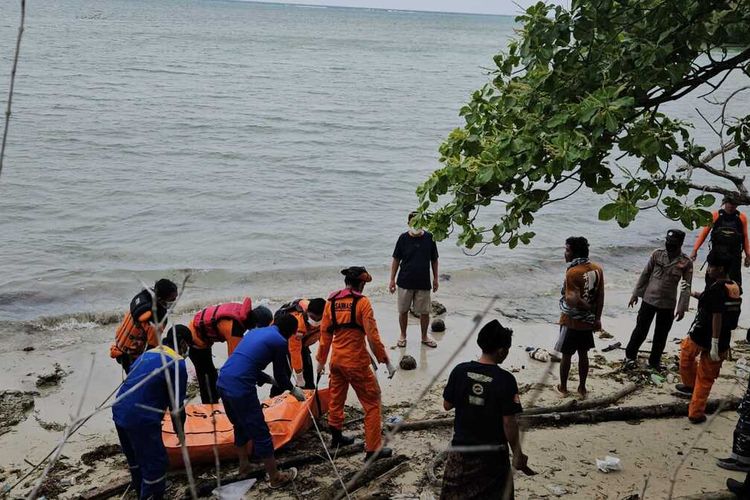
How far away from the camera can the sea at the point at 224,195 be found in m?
14.7

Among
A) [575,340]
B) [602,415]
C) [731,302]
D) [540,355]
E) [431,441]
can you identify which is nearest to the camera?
[731,302]

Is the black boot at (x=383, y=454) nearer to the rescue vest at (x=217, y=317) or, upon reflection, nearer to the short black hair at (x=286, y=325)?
the short black hair at (x=286, y=325)

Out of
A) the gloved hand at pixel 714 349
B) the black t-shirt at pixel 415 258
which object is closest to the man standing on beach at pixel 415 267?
the black t-shirt at pixel 415 258

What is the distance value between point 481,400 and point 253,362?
2214 mm

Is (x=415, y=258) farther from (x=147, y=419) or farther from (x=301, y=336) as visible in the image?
(x=147, y=419)

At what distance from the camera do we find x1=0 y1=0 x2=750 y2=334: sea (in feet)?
48.2

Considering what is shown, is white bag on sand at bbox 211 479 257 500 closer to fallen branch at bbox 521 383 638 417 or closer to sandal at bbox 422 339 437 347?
fallen branch at bbox 521 383 638 417

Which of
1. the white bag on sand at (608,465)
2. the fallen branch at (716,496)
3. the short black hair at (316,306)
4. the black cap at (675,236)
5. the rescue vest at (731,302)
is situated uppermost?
the black cap at (675,236)

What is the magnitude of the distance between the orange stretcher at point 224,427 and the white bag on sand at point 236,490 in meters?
0.37

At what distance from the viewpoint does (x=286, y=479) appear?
6.52 metres

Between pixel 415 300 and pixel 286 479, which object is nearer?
pixel 286 479

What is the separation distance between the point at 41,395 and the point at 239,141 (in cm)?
2035

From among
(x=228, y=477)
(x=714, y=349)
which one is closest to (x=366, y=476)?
(x=228, y=477)

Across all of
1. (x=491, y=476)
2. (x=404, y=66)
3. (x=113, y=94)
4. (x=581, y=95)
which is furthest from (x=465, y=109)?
(x=404, y=66)
